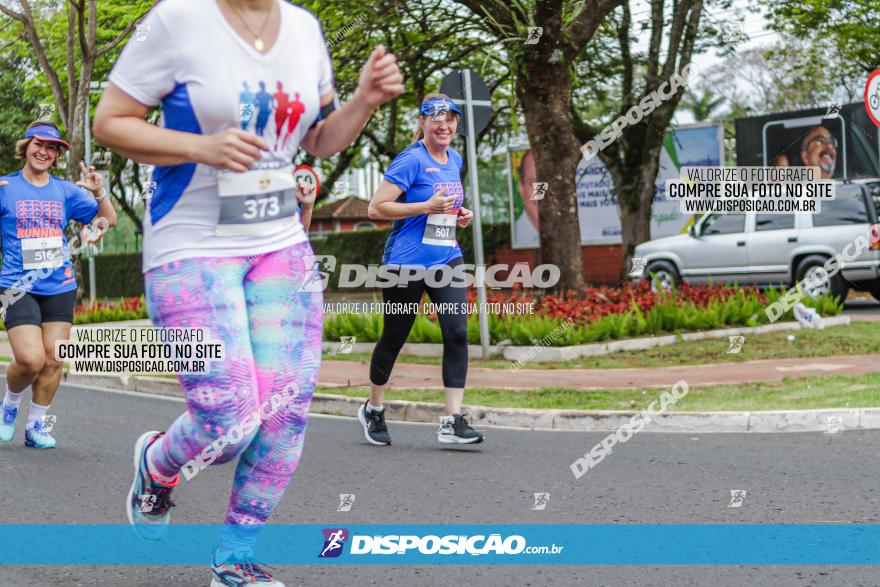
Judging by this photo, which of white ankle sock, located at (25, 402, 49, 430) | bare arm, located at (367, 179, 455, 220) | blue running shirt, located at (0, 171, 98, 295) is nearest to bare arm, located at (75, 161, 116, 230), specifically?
blue running shirt, located at (0, 171, 98, 295)

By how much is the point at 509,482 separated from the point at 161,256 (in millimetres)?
3023

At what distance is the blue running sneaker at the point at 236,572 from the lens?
328 centimetres

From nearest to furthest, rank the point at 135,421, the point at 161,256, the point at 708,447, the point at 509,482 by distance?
the point at 161,256 < the point at 509,482 < the point at 708,447 < the point at 135,421

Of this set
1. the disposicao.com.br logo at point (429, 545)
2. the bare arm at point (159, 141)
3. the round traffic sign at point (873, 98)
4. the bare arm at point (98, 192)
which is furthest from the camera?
the round traffic sign at point (873, 98)

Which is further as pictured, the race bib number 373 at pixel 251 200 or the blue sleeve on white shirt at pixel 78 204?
the blue sleeve on white shirt at pixel 78 204

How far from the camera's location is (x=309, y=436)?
7.56m

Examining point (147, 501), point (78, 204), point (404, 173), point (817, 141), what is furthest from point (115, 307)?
point (147, 501)

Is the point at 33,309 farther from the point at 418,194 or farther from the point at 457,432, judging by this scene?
the point at 457,432

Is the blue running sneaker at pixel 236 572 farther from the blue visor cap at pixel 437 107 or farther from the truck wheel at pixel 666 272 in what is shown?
the truck wheel at pixel 666 272

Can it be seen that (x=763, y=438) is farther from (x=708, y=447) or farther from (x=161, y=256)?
(x=161, y=256)

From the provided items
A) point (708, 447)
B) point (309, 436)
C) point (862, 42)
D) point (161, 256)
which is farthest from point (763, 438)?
point (862, 42)

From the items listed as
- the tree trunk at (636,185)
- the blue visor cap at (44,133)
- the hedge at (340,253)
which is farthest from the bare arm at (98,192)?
the hedge at (340,253)

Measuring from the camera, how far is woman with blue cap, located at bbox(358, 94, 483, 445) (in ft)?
21.9

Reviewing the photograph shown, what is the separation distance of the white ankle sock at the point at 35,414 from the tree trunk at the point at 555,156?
9.02m
